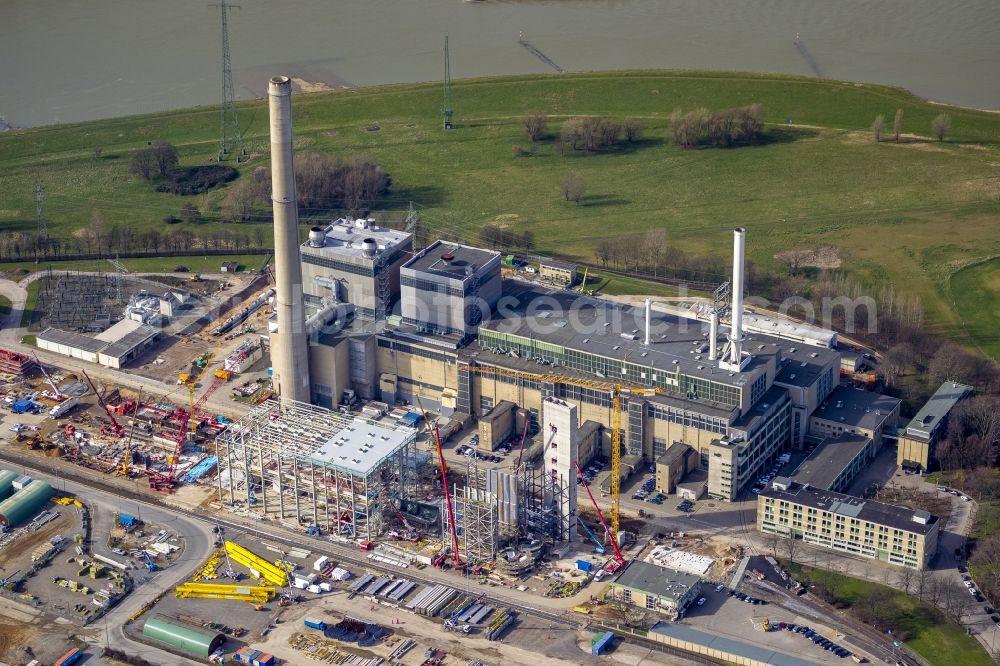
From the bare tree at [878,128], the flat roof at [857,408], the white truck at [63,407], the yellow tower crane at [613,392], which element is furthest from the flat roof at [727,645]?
the bare tree at [878,128]

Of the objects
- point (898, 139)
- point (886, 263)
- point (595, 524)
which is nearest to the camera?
point (595, 524)

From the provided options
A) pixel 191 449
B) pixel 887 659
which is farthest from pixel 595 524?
pixel 191 449

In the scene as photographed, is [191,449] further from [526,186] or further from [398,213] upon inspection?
[526,186]

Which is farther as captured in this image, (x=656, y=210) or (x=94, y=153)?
(x=94, y=153)

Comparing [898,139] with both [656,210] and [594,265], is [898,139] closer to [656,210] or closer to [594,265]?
[656,210]

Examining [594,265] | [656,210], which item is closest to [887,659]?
[594,265]

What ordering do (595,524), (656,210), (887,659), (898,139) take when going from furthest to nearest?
(898,139)
(656,210)
(595,524)
(887,659)

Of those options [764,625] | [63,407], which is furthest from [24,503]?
[764,625]

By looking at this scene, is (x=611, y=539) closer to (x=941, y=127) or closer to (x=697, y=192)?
(x=697, y=192)

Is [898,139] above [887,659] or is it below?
above
